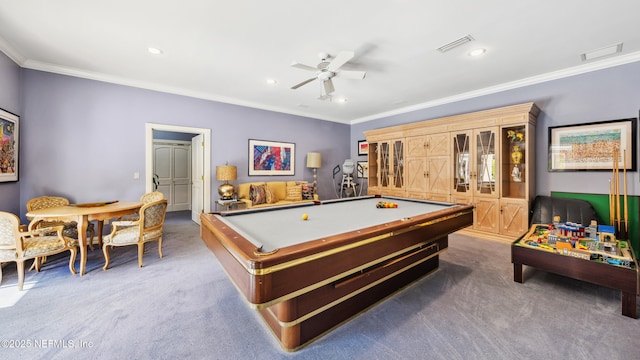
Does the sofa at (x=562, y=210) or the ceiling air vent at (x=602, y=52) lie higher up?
the ceiling air vent at (x=602, y=52)

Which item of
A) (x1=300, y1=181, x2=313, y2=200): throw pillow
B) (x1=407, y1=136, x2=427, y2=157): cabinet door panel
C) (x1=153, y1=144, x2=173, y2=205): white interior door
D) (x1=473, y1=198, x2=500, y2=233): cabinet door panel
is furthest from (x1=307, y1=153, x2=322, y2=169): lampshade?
(x1=153, y1=144, x2=173, y2=205): white interior door

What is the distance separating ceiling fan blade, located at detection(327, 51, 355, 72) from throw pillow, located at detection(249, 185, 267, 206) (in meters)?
2.84

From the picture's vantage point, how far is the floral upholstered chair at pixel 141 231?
2863mm

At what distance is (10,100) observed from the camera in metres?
3.04

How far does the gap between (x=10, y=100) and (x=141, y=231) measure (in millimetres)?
2350

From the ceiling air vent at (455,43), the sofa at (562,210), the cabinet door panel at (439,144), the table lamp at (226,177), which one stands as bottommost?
the sofa at (562,210)

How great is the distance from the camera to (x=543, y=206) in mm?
3543

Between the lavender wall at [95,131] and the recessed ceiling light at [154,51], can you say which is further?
the lavender wall at [95,131]

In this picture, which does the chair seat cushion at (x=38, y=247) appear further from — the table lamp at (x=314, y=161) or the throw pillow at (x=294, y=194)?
the table lamp at (x=314, y=161)

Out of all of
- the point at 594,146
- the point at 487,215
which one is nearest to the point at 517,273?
the point at 487,215

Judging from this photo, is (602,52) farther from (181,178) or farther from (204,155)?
(181,178)

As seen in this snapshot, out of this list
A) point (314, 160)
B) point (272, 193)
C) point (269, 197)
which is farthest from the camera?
point (314, 160)

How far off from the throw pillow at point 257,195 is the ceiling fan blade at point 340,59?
2.84 meters

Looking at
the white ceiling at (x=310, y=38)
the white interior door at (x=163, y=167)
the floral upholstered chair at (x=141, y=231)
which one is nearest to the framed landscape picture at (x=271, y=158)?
the white ceiling at (x=310, y=38)
